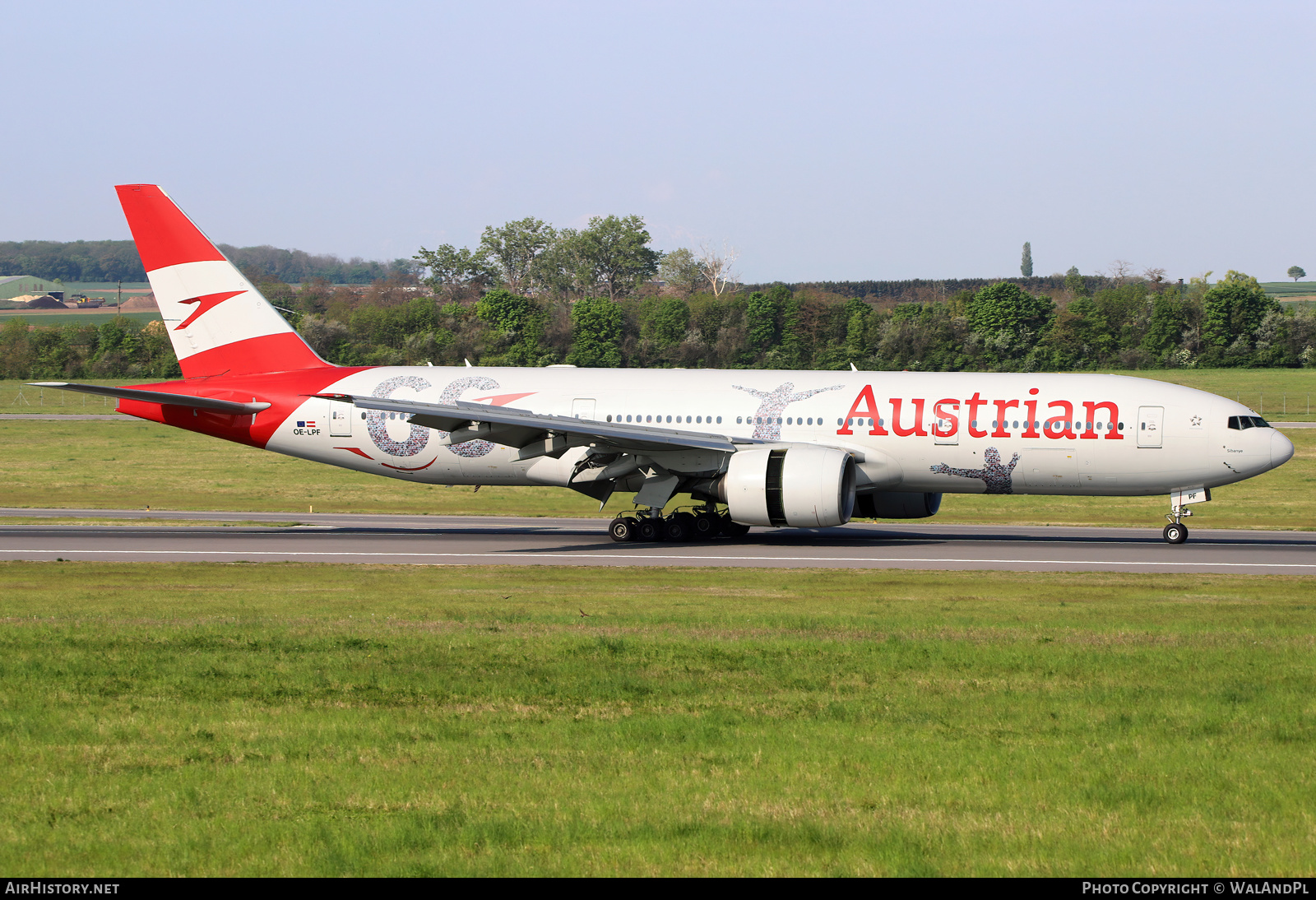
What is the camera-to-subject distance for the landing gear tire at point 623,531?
3091 centimetres

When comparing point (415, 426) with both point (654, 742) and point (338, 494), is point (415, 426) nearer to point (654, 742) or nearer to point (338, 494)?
point (338, 494)

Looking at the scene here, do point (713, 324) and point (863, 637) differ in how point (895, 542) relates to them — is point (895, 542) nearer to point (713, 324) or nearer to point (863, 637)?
point (863, 637)

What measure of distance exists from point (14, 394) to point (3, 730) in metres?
90.3

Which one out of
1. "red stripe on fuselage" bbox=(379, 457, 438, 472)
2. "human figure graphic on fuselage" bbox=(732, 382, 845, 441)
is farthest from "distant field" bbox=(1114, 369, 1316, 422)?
"red stripe on fuselage" bbox=(379, 457, 438, 472)

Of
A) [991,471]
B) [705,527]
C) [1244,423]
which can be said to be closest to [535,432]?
[705,527]

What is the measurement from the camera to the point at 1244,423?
29469 millimetres

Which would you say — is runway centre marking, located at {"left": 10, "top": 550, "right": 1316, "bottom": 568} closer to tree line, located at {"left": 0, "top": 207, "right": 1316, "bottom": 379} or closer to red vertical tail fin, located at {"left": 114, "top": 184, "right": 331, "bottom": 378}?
red vertical tail fin, located at {"left": 114, "top": 184, "right": 331, "bottom": 378}

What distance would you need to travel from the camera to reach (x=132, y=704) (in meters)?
12.1

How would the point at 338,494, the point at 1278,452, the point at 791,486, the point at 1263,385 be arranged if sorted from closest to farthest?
1. the point at 791,486
2. the point at 1278,452
3. the point at 338,494
4. the point at 1263,385

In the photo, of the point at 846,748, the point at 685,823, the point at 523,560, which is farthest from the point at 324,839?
the point at 523,560

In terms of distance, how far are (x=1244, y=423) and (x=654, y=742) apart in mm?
23480

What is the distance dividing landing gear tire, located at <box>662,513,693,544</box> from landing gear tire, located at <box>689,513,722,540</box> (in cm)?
13

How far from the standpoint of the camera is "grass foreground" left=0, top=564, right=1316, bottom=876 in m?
8.05
